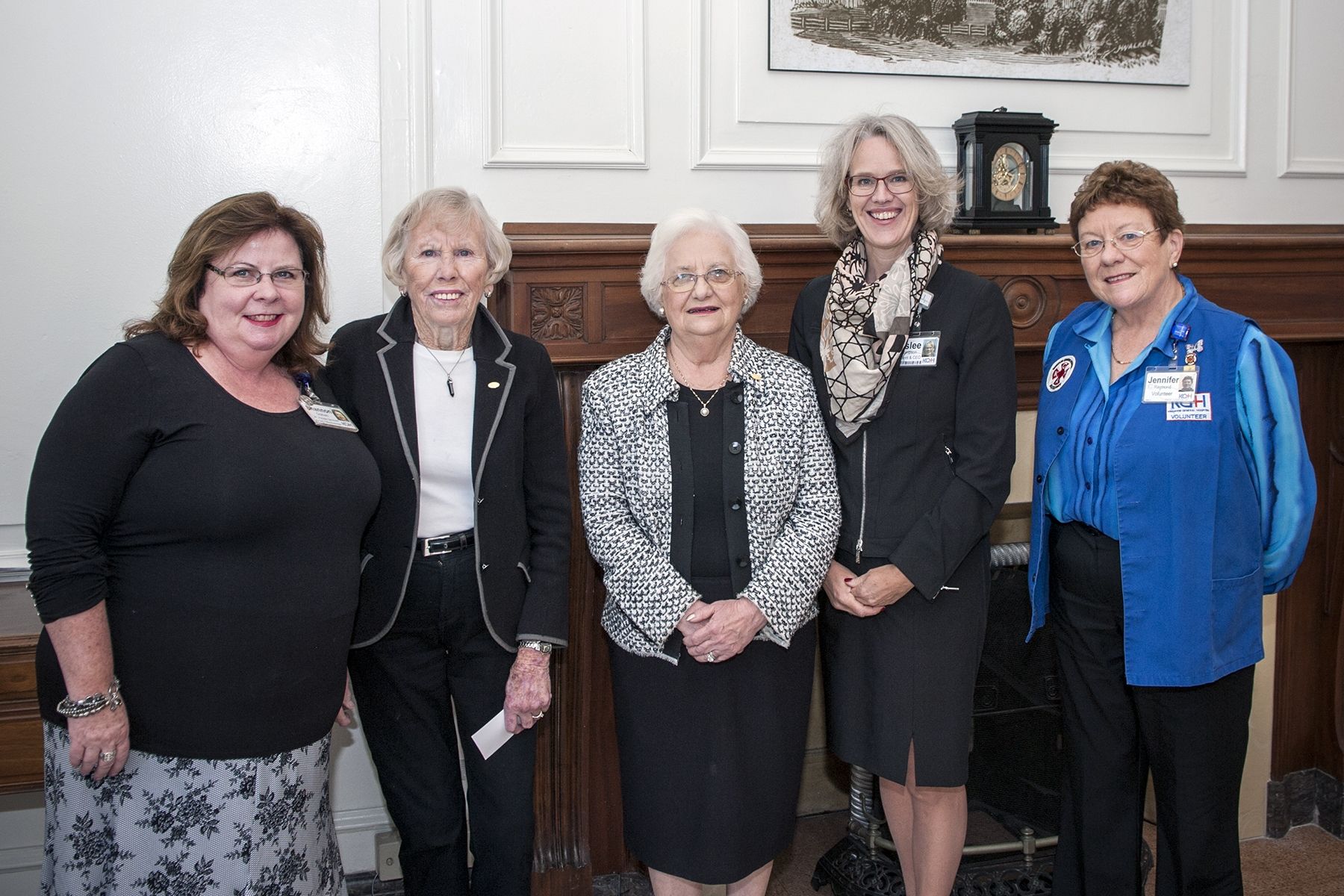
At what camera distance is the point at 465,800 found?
2234 mm

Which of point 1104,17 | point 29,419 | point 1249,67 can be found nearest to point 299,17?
point 29,419

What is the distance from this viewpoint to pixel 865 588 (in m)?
2.02

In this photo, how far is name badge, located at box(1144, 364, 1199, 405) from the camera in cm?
193

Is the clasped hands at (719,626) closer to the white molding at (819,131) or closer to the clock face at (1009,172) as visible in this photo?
the white molding at (819,131)

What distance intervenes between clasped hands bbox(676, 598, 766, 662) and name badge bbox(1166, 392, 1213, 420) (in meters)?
0.89

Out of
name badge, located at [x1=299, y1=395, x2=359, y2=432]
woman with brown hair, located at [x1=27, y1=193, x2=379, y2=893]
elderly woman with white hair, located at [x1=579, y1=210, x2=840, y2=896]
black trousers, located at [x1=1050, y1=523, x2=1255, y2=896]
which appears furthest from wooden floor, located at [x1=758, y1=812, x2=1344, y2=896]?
name badge, located at [x1=299, y1=395, x2=359, y2=432]

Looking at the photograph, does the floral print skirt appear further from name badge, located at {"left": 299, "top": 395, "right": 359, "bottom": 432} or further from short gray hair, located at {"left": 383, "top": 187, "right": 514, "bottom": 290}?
short gray hair, located at {"left": 383, "top": 187, "right": 514, "bottom": 290}

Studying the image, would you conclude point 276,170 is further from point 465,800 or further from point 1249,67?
point 1249,67

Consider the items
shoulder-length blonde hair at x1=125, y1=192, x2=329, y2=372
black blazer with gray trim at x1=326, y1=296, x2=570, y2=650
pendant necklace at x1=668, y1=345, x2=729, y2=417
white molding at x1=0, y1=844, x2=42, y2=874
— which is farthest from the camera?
white molding at x1=0, y1=844, x2=42, y2=874

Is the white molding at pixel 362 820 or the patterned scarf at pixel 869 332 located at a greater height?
the patterned scarf at pixel 869 332

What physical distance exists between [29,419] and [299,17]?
1168 mm

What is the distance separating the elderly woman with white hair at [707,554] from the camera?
6.36 ft

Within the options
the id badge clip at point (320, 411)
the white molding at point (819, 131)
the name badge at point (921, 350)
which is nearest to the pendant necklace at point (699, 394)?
the name badge at point (921, 350)

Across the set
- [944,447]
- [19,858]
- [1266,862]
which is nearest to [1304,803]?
[1266,862]
